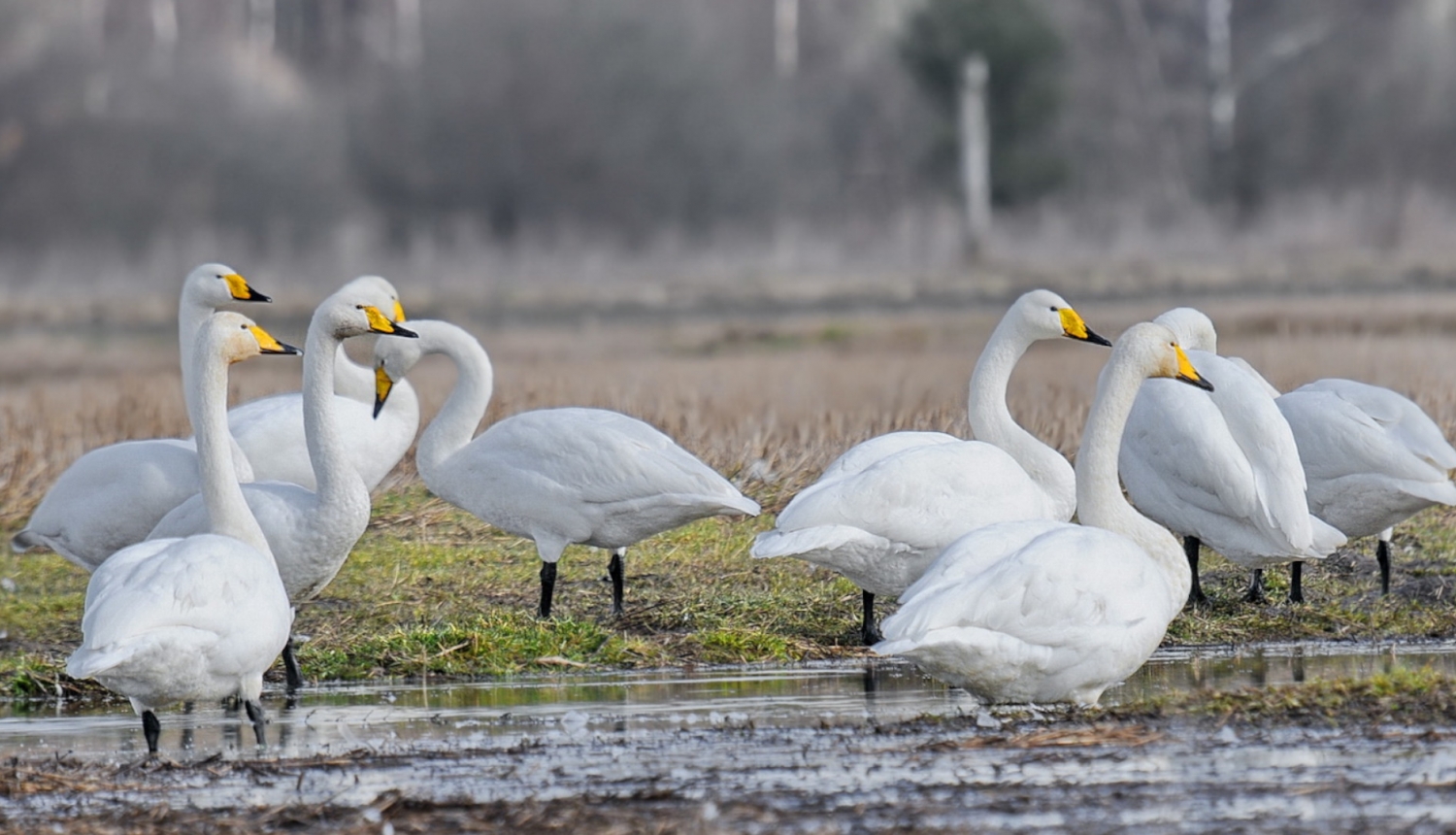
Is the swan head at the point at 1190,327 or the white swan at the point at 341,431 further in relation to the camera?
the white swan at the point at 341,431

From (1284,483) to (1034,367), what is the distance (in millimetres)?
10312

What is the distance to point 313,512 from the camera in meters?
7.79

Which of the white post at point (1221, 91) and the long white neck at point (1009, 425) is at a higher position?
the white post at point (1221, 91)

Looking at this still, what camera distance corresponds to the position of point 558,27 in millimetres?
26547

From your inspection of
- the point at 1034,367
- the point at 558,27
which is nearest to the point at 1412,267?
the point at 1034,367

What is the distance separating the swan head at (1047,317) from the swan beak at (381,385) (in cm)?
321

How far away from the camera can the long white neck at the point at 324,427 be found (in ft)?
25.7

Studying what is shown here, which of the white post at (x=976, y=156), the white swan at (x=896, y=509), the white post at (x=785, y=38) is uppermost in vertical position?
the white post at (x=785, y=38)

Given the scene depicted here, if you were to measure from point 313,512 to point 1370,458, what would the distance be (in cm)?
421

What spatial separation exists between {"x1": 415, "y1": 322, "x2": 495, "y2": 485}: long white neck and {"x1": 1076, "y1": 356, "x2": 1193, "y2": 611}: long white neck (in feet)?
10.3

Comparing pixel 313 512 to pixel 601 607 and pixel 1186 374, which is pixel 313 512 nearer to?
pixel 601 607

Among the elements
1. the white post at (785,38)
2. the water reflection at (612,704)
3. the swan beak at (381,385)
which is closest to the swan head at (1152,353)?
the water reflection at (612,704)

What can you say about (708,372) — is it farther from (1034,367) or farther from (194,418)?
(194,418)

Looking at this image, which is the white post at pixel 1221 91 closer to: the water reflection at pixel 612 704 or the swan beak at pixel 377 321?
the swan beak at pixel 377 321
